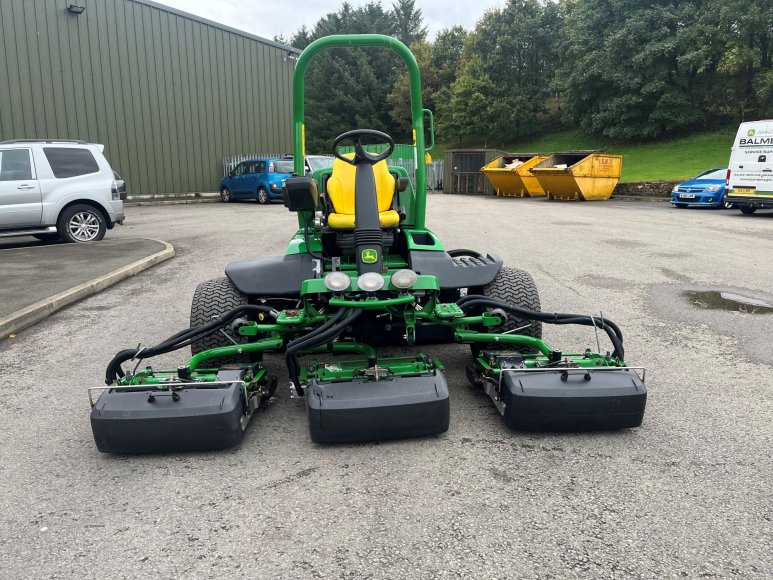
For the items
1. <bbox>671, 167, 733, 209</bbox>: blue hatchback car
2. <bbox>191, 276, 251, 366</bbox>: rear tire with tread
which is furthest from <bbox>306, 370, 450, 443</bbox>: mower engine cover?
<bbox>671, 167, 733, 209</bbox>: blue hatchback car

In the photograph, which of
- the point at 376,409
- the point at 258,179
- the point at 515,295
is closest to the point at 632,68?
the point at 258,179

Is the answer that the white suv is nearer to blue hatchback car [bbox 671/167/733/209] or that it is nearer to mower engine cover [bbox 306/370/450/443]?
mower engine cover [bbox 306/370/450/443]

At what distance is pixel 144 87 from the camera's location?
2244cm

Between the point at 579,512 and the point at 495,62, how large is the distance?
5025 cm

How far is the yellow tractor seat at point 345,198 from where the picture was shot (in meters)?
4.24

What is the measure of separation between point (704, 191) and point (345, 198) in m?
18.0

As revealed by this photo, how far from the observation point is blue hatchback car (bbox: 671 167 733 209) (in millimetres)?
18953

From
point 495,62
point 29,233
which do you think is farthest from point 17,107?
point 495,62

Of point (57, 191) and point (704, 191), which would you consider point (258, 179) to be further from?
point (704, 191)

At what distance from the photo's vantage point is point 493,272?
4.28 metres

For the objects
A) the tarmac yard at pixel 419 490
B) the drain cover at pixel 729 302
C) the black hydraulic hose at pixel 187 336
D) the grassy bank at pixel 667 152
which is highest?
the grassy bank at pixel 667 152

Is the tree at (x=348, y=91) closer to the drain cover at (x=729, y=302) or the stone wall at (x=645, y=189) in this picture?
the stone wall at (x=645, y=189)

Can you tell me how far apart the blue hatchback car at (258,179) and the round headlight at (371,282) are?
17532 millimetres

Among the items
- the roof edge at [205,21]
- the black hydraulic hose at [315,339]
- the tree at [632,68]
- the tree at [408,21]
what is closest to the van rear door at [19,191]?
the black hydraulic hose at [315,339]
